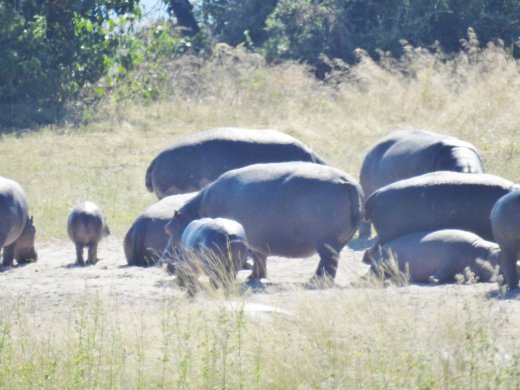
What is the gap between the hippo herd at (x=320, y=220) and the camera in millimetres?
9523

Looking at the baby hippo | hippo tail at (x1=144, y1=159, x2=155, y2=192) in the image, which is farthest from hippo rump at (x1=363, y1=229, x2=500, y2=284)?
hippo tail at (x1=144, y1=159, x2=155, y2=192)

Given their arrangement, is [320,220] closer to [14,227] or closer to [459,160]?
[459,160]

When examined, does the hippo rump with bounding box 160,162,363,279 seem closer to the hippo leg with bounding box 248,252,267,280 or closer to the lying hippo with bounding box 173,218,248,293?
the hippo leg with bounding box 248,252,267,280

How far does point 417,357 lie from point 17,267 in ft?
24.9

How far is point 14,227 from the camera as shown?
12.6 m

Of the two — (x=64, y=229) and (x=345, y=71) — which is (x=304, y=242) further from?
(x=345, y=71)

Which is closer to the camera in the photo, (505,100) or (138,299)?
(138,299)

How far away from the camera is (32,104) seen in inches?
940

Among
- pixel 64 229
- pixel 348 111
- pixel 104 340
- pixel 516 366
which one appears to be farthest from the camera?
pixel 348 111

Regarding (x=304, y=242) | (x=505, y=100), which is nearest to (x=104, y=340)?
(x=304, y=242)

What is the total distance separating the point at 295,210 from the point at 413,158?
3179 mm

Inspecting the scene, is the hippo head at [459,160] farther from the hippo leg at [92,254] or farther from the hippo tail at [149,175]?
the hippo leg at [92,254]

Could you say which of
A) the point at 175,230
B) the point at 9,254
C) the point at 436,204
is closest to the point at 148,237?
the point at 175,230

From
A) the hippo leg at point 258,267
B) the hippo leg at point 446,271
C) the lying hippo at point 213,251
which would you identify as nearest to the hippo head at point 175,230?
the hippo leg at point 258,267
